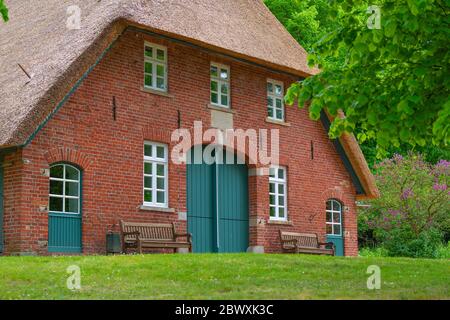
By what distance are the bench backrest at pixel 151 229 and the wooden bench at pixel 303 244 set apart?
3.73m

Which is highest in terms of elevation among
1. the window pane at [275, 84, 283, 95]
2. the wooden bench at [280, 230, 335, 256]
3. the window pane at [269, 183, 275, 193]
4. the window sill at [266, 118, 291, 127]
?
the window pane at [275, 84, 283, 95]

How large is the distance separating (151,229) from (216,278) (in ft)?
20.0

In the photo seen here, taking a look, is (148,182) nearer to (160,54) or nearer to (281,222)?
(160,54)

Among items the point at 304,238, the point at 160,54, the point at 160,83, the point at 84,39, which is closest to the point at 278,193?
the point at 304,238

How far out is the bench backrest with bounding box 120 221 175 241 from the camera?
57.3ft

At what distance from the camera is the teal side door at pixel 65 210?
16.6 m

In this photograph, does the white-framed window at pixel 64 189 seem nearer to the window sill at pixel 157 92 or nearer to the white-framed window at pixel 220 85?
the window sill at pixel 157 92

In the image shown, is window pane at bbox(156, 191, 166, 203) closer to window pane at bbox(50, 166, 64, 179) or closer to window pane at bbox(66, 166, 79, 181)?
window pane at bbox(66, 166, 79, 181)

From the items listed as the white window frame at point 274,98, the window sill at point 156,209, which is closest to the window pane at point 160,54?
the window sill at point 156,209

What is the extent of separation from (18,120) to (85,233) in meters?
2.82

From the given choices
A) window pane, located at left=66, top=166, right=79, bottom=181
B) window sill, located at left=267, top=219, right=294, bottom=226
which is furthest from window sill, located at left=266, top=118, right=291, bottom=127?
window pane, located at left=66, top=166, right=79, bottom=181

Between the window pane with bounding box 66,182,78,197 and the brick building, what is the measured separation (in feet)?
0.10

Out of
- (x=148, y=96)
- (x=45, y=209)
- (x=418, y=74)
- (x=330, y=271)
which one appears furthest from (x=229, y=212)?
(x=418, y=74)

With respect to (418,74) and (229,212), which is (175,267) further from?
(229,212)
